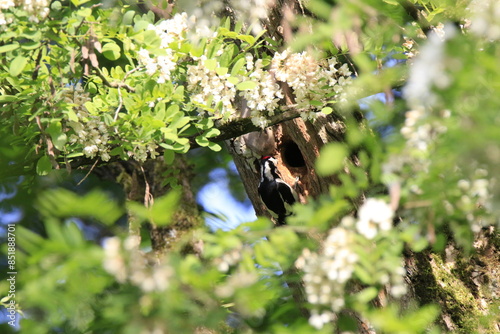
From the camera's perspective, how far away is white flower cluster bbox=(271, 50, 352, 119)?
2.37 m

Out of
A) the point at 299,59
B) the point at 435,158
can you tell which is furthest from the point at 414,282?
the point at 435,158

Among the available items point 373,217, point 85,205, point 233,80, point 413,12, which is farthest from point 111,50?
point 373,217

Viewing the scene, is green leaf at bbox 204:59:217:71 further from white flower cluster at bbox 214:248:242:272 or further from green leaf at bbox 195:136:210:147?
white flower cluster at bbox 214:248:242:272

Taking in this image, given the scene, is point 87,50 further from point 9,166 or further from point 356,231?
point 356,231

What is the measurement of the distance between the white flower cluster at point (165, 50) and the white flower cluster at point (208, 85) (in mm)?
95

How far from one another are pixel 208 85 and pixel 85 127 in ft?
1.80

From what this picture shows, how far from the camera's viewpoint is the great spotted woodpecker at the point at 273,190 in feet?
10.1

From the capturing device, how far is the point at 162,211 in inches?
43.1

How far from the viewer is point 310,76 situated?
239 centimetres

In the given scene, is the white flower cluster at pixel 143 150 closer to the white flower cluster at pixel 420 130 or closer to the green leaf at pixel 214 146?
the green leaf at pixel 214 146

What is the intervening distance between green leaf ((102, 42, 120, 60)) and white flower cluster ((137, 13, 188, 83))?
0.09 metres

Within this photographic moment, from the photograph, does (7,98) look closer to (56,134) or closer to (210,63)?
(56,134)

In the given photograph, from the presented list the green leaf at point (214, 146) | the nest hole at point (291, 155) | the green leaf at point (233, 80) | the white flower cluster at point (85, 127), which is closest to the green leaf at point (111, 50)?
the white flower cluster at point (85, 127)

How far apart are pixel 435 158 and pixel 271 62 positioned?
1.43 meters
